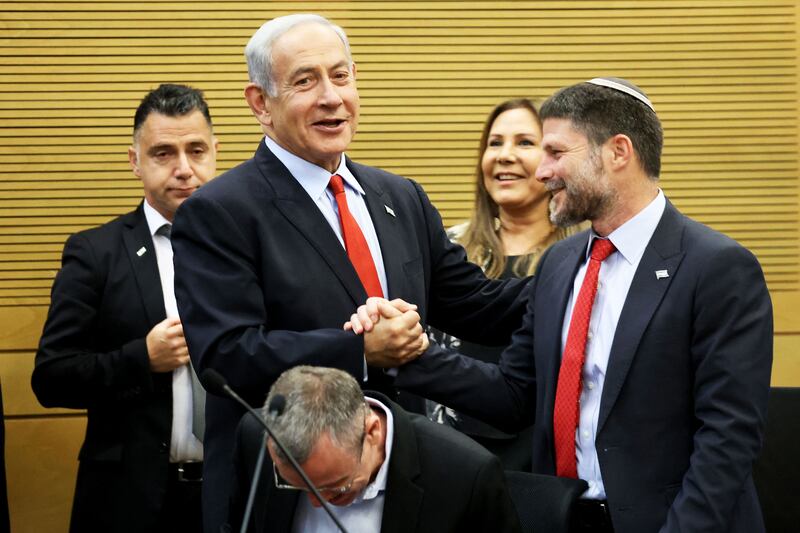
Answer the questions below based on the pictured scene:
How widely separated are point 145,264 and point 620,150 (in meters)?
1.53

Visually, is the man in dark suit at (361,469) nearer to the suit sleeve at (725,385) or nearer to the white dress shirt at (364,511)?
the white dress shirt at (364,511)

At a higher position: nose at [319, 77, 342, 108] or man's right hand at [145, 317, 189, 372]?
nose at [319, 77, 342, 108]

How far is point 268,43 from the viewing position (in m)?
2.65

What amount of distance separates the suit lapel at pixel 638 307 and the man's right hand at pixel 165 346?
133cm

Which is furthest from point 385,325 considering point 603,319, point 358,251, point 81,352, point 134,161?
point 134,161

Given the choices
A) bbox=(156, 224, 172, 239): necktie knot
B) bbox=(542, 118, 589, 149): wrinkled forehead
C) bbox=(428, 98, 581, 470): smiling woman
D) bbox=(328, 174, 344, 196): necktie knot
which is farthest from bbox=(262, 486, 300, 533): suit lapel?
bbox=(156, 224, 172, 239): necktie knot

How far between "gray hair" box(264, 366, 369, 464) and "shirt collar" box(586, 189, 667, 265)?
71 centimetres

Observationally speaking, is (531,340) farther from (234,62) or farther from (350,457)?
(234,62)

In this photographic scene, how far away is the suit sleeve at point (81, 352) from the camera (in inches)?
131

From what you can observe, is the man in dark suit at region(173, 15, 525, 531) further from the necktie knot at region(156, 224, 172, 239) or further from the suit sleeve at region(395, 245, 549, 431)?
the necktie knot at region(156, 224, 172, 239)

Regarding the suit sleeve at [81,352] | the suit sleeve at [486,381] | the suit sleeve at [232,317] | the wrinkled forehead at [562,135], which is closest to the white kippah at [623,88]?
the wrinkled forehead at [562,135]

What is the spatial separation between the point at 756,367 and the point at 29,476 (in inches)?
104

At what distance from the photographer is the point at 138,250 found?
3525mm

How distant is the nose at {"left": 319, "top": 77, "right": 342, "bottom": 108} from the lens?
2.59 meters
